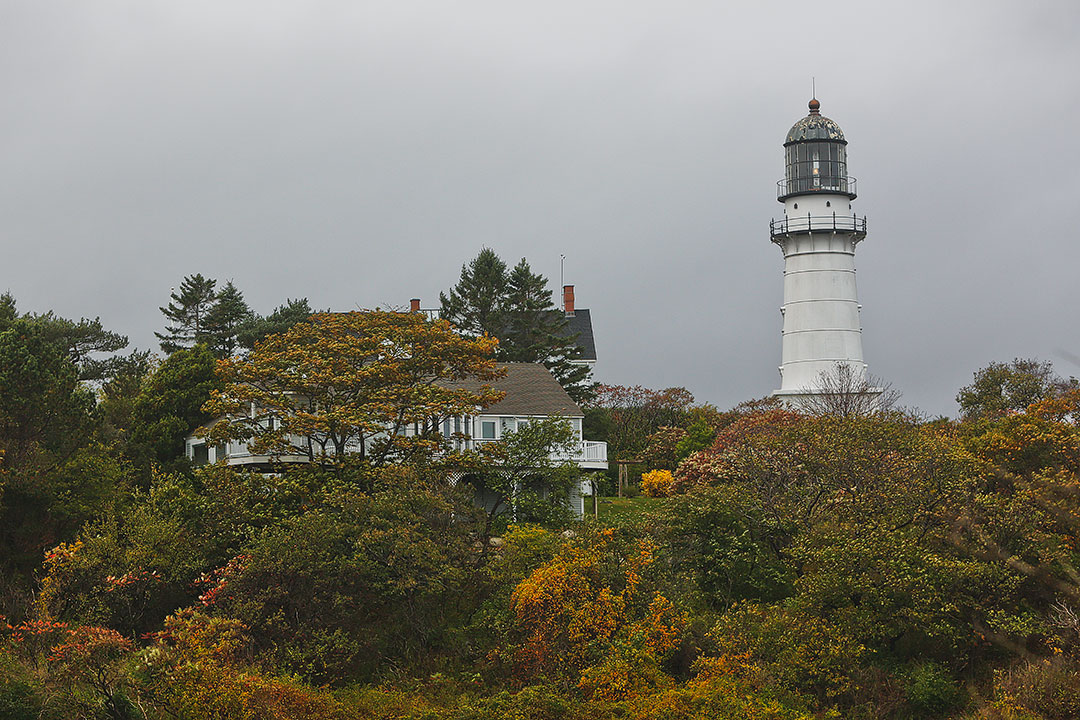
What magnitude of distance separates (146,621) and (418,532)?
6495mm

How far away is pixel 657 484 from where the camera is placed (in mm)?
42438

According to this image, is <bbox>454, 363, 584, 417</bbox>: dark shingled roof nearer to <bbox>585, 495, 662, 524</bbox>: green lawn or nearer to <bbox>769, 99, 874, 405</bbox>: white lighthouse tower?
<bbox>585, 495, 662, 524</bbox>: green lawn

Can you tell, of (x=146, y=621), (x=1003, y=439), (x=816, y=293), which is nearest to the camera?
(x=146, y=621)

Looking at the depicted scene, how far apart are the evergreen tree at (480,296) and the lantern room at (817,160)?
14.4 m

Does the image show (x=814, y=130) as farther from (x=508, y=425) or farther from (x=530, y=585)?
(x=530, y=585)

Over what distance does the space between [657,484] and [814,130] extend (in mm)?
18960

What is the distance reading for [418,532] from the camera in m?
25.8

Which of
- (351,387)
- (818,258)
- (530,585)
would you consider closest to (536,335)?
(818,258)

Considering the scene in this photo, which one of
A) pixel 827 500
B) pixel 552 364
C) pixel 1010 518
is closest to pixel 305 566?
pixel 827 500

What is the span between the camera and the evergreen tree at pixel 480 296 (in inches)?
2263

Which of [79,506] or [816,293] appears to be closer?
[79,506]

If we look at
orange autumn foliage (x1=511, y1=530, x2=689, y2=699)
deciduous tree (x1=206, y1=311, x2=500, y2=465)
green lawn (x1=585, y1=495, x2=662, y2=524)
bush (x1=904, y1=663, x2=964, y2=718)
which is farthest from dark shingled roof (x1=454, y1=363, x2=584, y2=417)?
bush (x1=904, y1=663, x2=964, y2=718)

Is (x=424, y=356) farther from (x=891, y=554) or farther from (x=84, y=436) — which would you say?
(x=891, y=554)

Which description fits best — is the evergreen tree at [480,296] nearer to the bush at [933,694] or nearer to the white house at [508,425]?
the white house at [508,425]
